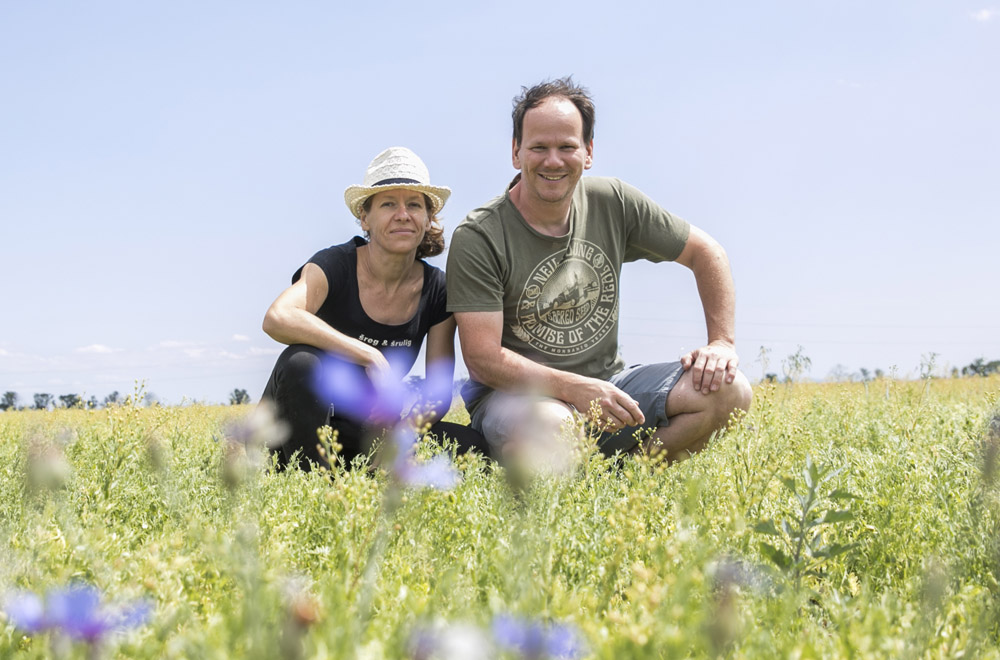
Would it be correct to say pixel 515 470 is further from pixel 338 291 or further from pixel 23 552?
pixel 338 291

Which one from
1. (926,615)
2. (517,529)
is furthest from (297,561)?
(926,615)

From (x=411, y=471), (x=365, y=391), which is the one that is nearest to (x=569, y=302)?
(x=365, y=391)

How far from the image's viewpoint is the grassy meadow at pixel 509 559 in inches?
48.0

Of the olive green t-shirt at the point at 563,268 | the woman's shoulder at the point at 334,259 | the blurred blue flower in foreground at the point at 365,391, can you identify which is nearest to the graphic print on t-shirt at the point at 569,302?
the olive green t-shirt at the point at 563,268

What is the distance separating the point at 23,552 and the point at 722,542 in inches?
68.4

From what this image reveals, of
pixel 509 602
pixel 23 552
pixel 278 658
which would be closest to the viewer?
pixel 278 658

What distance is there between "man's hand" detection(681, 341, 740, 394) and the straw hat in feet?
5.17

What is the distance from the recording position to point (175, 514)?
8.11ft

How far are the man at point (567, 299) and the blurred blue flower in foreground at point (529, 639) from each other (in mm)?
2557

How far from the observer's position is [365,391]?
4.06 meters

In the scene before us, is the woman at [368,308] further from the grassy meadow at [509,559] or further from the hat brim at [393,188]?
the grassy meadow at [509,559]

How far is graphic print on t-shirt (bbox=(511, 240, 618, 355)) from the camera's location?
4344 millimetres

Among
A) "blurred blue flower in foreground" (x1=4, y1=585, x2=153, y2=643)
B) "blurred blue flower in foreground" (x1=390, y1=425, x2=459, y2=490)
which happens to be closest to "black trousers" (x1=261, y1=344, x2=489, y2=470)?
"blurred blue flower in foreground" (x1=390, y1=425, x2=459, y2=490)

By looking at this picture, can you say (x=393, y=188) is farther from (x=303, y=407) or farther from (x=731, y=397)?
(x=731, y=397)
